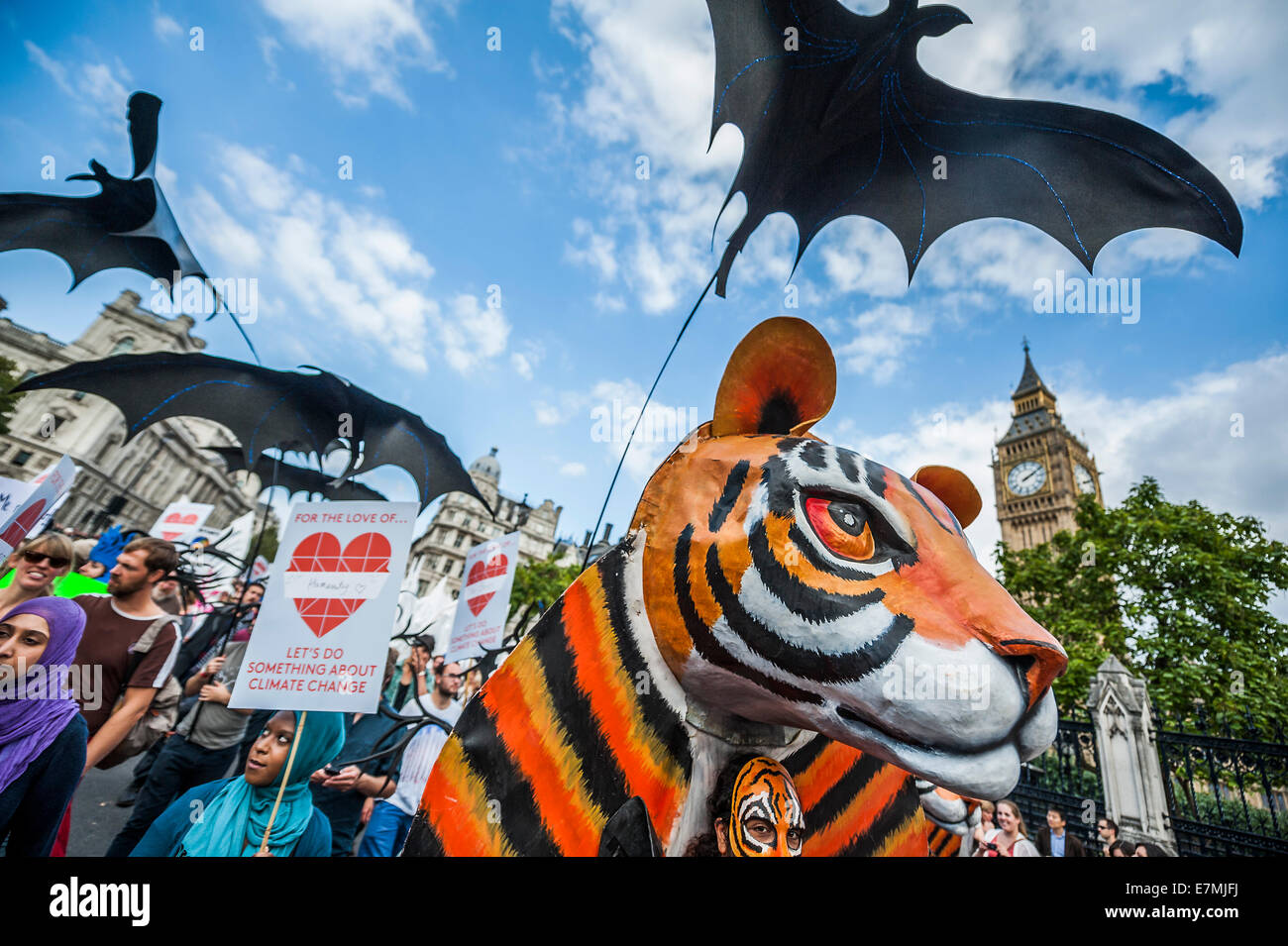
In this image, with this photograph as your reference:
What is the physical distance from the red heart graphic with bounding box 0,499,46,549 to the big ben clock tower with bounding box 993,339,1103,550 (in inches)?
2634

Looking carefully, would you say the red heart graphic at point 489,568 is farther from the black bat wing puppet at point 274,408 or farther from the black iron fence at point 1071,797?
the black iron fence at point 1071,797

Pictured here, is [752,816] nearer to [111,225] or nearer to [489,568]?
[489,568]

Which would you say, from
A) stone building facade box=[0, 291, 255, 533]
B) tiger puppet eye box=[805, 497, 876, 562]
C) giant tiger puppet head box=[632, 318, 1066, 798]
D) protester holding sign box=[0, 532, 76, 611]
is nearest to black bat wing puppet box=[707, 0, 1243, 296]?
giant tiger puppet head box=[632, 318, 1066, 798]

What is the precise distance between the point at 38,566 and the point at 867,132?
6.28 metres

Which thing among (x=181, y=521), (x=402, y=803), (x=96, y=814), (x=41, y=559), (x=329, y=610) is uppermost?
(x=181, y=521)

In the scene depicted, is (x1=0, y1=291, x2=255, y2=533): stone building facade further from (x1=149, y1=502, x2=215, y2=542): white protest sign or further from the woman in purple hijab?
the woman in purple hijab

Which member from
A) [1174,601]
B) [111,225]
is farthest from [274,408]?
[1174,601]

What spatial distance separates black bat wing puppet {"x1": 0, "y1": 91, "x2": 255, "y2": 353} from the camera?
20.3 feet

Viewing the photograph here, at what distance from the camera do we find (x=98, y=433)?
1560 inches

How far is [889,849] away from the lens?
66.0 inches

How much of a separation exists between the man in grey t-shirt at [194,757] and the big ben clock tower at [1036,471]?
65730 mm

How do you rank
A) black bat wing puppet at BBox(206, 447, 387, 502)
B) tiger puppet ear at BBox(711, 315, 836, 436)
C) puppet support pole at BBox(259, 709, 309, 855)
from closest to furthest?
1. tiger puppet ear at BBox(711, 315, 836, 436)
2. puppet support pole at BBox(259, 709, 309, 855)
3. black bat wing puppet at BBox(206, 447, 387, 502)
